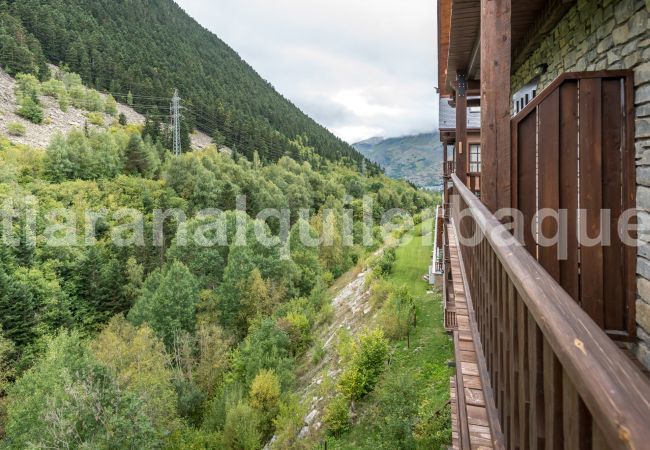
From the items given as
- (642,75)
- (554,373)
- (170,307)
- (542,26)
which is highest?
(542,26)

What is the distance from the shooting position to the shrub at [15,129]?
1697 inches

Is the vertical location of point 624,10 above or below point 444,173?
above

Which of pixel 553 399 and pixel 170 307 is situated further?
pixel 170 307

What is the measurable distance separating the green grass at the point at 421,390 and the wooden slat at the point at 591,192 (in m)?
9.37

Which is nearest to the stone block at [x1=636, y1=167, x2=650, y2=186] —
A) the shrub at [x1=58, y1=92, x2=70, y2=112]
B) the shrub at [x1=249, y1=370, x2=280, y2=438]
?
the shrub at [x1=249, y1=370, x2=280, y2=438]

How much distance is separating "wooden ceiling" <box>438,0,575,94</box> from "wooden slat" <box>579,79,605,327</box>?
7.70 feet

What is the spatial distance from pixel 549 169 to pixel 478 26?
11.4 ft

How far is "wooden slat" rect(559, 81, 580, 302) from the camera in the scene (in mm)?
2242

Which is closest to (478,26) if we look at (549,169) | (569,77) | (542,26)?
(542,26)

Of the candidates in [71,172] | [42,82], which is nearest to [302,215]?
[71,172]

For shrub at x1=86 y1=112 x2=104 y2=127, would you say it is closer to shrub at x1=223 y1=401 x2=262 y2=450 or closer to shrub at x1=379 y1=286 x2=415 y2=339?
shrub at x1=223 y1=401 x2=262 y2=450

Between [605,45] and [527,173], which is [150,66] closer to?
[605,45]

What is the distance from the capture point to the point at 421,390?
15070 millimetres

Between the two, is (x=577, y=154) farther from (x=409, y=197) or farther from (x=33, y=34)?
(x=33, y=34)
